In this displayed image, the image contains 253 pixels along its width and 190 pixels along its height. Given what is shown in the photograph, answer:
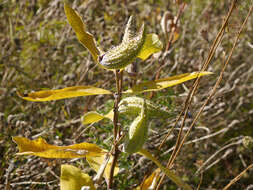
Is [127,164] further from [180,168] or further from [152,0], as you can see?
[152,0]

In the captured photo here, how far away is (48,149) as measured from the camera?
2.76 feet

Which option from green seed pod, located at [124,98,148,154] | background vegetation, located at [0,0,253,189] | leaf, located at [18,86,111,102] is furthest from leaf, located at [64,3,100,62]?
background vegetation, located at [0,0,253,189]

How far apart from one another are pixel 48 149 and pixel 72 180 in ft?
0.37

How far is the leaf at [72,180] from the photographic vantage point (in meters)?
0.81

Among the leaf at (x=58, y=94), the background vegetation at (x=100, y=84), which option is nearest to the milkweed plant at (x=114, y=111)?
the leaf at (x=58, y=94)

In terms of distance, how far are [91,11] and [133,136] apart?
5.00 ft

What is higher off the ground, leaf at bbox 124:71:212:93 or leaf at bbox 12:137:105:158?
leaf at bbox 124:71:212:93

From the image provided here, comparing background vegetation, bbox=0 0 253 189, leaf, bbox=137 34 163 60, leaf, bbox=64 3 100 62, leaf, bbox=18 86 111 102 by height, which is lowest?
background vegetation, bbox=0 0 253 189

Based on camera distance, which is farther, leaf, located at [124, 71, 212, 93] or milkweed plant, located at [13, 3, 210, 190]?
leaf, located at [124, 71, 212, 93]

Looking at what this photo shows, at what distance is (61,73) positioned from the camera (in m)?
2.12

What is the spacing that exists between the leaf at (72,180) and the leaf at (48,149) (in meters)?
0.05

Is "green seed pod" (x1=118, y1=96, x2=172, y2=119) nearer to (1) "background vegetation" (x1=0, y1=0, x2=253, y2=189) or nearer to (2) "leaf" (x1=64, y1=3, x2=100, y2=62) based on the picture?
(2) "leaf" (x1=64, y1=3, x2=100, y2=62)

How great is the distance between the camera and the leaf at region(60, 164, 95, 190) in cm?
81

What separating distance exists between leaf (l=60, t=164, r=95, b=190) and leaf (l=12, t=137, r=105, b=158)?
5cm
